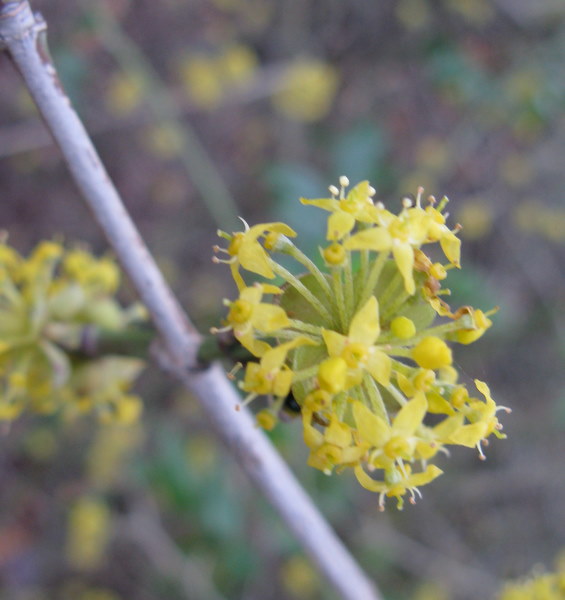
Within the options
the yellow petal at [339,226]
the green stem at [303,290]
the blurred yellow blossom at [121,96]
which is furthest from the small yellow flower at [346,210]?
the blurred yellow blossom at [121,96]

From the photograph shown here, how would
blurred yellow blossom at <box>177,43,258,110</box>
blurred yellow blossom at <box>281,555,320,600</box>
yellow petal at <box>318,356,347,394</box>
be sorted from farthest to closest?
blurred yellow blossom at <box>177,43,258,110</box> → blurred yellow blossom at <box>281,555,320,600</box> → yellow petal at <box>318,356,347,394</box>

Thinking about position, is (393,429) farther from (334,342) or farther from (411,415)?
(334,342)

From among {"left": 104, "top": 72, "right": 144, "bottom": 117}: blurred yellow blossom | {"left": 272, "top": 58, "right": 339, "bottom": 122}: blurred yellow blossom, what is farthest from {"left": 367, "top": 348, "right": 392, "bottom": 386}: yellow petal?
{"left": 104, "top": 72, "right": 144, "bottom": 117}: blurred yellow blossom

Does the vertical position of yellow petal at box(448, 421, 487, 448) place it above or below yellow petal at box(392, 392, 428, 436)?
below

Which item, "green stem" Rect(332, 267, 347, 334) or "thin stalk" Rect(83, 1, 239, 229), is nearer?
"green stem" Rect(332, 267, 347, 334)

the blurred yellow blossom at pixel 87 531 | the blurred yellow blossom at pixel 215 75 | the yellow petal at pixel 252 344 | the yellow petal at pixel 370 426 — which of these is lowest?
the blurred yellow blossom at pixel 87 531

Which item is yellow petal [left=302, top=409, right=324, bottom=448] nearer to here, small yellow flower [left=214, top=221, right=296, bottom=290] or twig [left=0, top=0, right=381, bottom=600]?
twig [left=0, top=0, right=381, bottom=600]

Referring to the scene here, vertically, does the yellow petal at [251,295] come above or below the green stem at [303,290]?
above

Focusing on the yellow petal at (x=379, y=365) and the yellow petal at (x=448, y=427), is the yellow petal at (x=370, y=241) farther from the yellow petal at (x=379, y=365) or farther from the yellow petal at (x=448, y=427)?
the yellow petal at (x=448, y=427)
